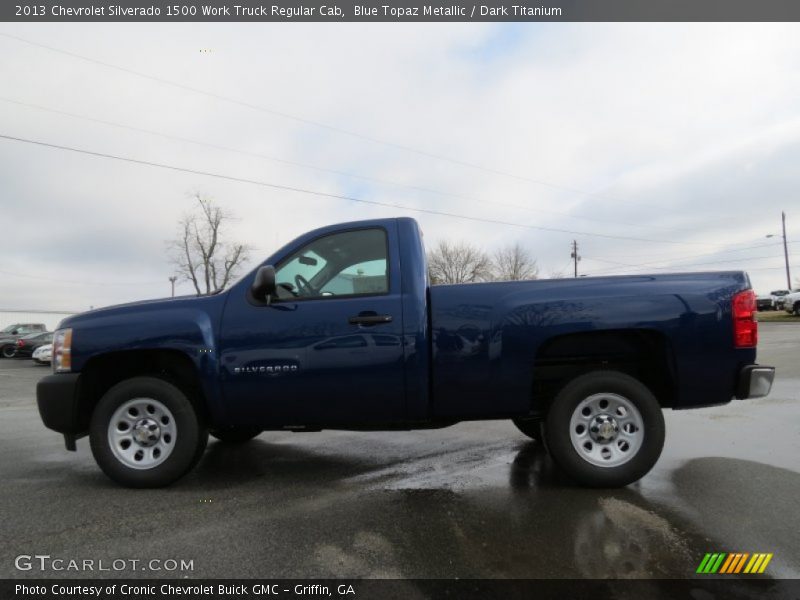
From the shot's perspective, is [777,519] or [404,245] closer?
[777,519]

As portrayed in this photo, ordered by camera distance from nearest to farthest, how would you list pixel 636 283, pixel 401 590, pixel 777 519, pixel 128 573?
pixel 401 590
pixel 128 573
pixel 777 519
pixel 636 283

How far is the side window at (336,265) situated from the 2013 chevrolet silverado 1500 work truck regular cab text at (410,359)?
1.0 inches

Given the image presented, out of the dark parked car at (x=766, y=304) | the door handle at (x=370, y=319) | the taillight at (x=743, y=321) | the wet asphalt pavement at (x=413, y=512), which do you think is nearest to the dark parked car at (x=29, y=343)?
the wet asphalt pavement at (x=413, y=512)

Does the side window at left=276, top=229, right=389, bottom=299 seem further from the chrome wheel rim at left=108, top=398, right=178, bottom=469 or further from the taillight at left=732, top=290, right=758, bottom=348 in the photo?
the taillight at left=732, top=290, right=758, bottom=348

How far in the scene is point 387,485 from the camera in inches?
147

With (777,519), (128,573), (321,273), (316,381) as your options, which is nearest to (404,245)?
(321,273)

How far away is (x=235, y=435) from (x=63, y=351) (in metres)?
1.90

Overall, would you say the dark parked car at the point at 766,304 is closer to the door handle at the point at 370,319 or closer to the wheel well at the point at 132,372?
the door handle at the point at 370,319

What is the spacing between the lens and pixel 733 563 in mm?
2463

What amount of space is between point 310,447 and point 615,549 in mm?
3227

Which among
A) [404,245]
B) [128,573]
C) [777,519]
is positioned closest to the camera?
[128,573]

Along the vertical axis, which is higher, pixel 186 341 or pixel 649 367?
pixel 186 341

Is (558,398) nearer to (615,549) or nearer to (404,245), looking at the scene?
(615,549)

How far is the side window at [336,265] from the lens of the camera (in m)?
3.83
